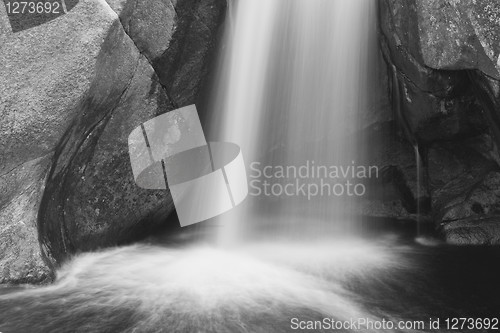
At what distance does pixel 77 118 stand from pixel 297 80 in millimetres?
4503

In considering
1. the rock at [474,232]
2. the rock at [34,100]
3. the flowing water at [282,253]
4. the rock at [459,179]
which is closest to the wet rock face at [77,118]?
the rock at [34,100]

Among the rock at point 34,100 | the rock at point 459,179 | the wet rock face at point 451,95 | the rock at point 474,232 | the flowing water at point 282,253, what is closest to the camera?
the flowing water at point 282,253

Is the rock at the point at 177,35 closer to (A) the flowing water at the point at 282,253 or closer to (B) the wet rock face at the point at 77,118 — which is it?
(B) the wet rock face at the point at 77,118

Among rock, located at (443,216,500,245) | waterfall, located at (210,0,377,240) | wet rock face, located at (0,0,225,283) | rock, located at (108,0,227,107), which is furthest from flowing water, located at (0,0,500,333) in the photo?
rock, located at (108,0,227,107)

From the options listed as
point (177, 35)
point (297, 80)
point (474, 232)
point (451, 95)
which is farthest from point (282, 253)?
point (177, 35)

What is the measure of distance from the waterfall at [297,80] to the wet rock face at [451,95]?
76cm

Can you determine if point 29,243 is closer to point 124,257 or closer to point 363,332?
point 124,257

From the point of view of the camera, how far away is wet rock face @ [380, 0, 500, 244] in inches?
218

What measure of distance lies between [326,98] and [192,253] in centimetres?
400

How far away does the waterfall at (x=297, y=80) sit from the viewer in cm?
810

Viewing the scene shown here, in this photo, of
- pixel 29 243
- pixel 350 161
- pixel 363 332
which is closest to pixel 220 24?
pixel 350 161

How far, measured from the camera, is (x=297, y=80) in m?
8.55

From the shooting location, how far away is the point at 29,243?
16.9 feet

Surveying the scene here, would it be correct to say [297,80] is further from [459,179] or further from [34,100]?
[34,100]
